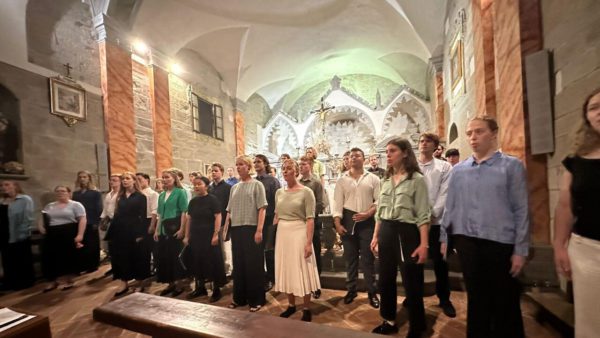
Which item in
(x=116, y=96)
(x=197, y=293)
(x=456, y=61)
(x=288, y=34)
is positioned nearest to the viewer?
(x=197, y=293)

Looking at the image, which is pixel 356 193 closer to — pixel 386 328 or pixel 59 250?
pixel 386 328

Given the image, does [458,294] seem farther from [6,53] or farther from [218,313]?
[6,53]

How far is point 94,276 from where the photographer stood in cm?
494

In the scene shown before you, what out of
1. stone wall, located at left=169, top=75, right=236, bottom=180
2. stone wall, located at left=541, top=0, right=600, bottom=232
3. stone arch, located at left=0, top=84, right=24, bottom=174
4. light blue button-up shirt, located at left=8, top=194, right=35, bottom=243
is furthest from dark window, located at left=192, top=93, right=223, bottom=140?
stone wall, located at left=541, top=0, right=600, bottom=232

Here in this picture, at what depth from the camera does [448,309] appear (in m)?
2.82

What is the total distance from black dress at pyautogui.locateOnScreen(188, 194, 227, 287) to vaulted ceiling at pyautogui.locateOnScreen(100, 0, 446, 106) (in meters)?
5.96

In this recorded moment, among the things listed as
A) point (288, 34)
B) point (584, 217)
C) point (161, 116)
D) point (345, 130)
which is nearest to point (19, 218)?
point (161, 116)

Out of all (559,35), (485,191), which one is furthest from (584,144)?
(559,35)

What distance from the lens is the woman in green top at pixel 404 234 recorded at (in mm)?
2283

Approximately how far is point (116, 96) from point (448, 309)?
772cm

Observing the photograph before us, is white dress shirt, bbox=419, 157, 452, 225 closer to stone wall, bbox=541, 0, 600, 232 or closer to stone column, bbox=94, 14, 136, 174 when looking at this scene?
stone wall, bbox=541, 0, 600, 232

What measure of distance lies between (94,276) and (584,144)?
21.4 ft

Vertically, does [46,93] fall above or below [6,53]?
below

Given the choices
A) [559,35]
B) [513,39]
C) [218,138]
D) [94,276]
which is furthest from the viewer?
[218,138]
